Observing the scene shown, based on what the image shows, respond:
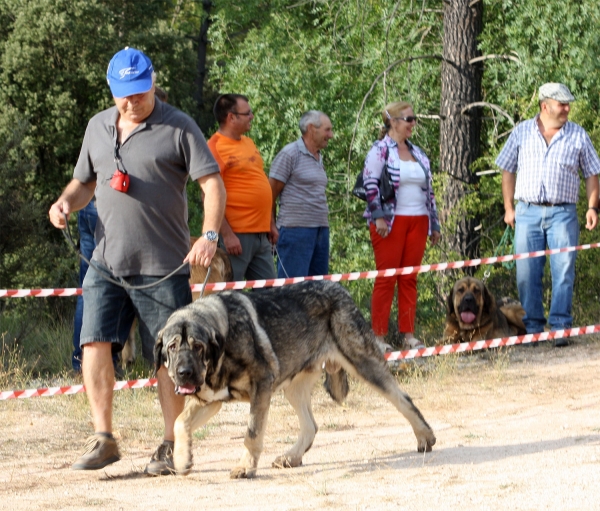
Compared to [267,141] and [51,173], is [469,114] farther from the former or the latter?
[51,173]

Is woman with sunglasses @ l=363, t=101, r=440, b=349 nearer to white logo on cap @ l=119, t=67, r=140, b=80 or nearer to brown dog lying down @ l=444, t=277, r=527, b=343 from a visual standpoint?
brown dog lying down @ l=444, t=277, r=527, b=343

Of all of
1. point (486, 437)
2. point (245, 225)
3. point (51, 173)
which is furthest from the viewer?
point (51, 173)

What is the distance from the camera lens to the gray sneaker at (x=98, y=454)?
511 cm

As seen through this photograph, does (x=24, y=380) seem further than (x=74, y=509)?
Yes

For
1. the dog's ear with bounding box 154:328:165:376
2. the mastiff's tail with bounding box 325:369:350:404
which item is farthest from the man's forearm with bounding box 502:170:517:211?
the dog's ear with bounding box 154:328:165:376

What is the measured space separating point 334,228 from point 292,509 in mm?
9043

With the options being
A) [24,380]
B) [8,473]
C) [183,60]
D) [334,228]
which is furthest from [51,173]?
[8,473]

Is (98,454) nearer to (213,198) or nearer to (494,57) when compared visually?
(213,198)

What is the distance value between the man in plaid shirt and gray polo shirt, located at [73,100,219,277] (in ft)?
15.6

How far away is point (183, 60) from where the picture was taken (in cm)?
2611

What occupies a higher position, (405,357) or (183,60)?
(183,60)

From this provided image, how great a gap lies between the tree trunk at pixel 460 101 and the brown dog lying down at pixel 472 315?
2.34 metres

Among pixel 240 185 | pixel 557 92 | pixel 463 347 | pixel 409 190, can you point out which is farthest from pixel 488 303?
pixel 240 185

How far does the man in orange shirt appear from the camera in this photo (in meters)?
7.87
